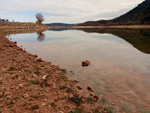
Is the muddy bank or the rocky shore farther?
the muddy bank

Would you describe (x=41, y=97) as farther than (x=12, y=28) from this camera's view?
No

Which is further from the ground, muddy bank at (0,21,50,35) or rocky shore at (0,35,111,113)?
muddy bank at (0,21,50,35)

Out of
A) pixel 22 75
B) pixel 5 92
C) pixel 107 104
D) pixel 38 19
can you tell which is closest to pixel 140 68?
pixel 107 104

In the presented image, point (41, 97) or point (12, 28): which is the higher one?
point (12, 28)

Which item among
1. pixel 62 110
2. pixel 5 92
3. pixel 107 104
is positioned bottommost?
pixel 107 104

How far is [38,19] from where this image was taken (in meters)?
161

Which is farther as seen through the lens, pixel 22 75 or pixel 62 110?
pixel 22 75

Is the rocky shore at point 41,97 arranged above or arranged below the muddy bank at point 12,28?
below

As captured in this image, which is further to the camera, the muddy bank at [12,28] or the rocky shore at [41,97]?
the muddy bank at [12,28]

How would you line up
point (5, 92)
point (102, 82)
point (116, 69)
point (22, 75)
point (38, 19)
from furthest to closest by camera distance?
1. point (38, 19)
2. point (116, 69)
3. point (102, 82)
4. point (22, 75)
5. point (5, 92)

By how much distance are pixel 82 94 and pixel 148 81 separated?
6337mm

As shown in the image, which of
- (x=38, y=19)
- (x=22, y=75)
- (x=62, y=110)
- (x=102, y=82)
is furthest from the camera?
(x=38, y=19)

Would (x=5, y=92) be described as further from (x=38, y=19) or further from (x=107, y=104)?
(x=38, y=19)

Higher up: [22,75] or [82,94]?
[22,75]
